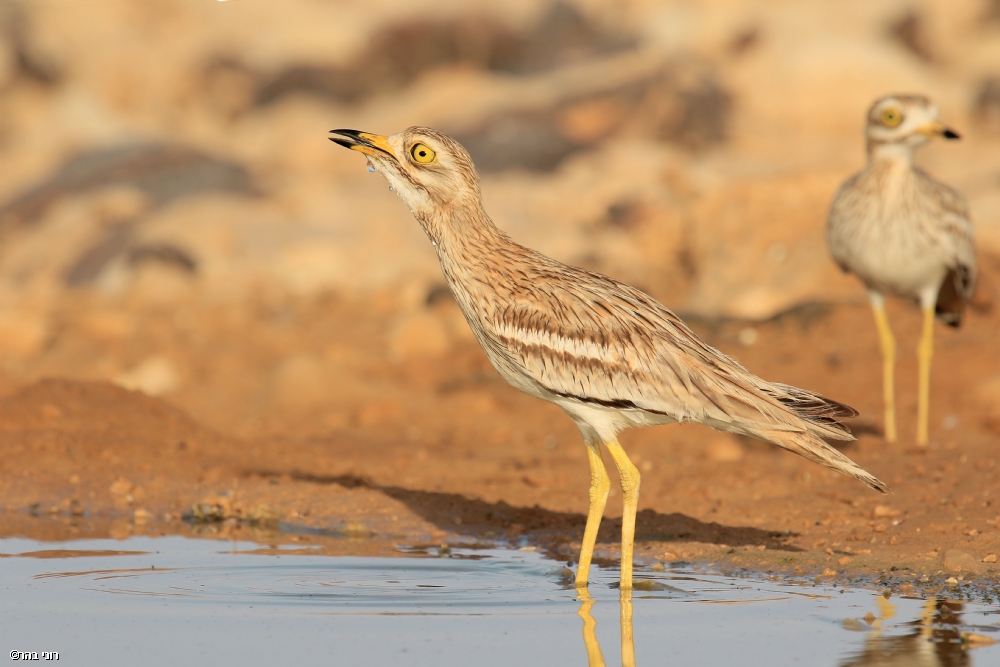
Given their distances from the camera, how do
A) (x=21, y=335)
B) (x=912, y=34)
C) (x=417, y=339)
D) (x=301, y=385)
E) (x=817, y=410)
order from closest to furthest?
(x=817, y=410) → (x=301, y=385) → (x=417, y=339) → (x=21, y=335) → (x=912, y=34)

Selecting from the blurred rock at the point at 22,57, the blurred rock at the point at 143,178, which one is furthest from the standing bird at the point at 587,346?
the blurred rock at the point at 22,57

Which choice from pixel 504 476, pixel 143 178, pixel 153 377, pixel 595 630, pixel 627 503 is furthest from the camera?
pixel 143 178

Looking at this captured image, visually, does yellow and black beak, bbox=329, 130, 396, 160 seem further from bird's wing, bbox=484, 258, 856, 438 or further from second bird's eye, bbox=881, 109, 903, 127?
second bird's eye, bbox=881, 109, 903, 127

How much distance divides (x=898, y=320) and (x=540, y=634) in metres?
7.86

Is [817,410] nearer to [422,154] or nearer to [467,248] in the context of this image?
[467,248]

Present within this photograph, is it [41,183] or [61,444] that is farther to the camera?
[41,183]

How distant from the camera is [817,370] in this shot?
10.7 m

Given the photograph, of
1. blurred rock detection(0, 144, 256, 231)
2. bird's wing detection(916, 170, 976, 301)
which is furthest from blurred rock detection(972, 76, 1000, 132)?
blurred rock detection(0, 144, 256, 231)

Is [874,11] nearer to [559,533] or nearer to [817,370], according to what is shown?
[817,370]

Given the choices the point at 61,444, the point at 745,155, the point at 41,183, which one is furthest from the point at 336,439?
the point at 41,183

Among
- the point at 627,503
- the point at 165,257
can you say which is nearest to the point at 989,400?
the point at 627,503

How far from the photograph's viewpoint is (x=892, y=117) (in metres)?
9.43

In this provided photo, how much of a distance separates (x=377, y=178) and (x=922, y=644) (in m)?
16.0

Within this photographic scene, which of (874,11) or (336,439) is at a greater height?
(874,11)
